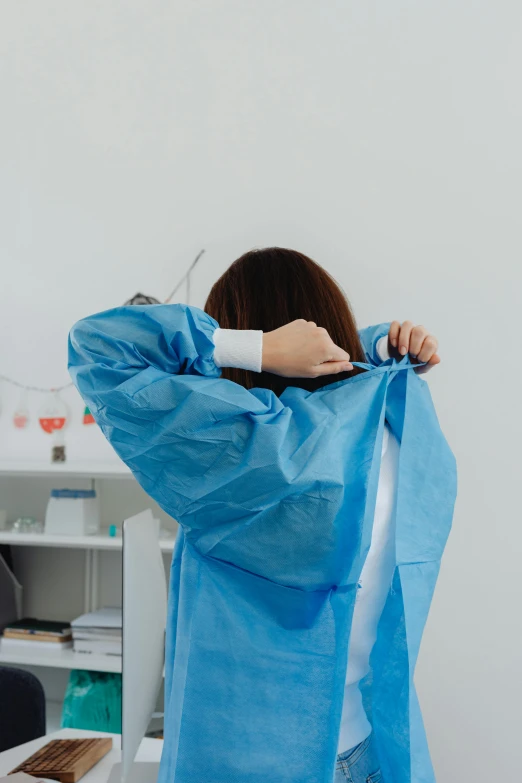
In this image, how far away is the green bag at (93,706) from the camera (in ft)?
7.82

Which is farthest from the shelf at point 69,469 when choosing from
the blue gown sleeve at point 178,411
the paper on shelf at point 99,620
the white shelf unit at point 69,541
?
the blue gown sleeve at point 178,411

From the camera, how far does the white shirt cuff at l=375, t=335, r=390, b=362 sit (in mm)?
1133

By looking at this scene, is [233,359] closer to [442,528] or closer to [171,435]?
[171,435]

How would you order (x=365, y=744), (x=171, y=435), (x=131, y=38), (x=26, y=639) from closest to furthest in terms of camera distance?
(x=171, y=435) → (x=365, y=744) → (x=26, y=639) → (x=131, y=38)

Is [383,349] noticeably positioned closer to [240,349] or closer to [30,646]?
[240,349]

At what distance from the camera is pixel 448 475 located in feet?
3.32

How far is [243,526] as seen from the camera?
32.3 inches

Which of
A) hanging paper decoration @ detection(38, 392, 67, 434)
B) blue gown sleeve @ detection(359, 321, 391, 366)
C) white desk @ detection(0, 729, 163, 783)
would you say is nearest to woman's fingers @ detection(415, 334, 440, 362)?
blue gown sleeve @ detection(359, 321, 391, 366)

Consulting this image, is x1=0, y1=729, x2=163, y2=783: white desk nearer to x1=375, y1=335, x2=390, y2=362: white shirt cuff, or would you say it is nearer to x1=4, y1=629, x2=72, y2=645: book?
x1=375, y1=335, x2=390, y2=362: white shirt cuff

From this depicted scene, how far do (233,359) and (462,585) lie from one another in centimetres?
179

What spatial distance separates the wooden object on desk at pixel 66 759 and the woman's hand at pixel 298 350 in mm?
869

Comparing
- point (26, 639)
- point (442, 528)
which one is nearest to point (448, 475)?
point (442, 528)

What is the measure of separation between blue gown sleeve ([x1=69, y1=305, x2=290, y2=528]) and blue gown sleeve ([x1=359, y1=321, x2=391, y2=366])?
370 millimetres

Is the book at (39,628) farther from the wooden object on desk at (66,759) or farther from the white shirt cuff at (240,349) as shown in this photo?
the white shirt cuff at (240,349)
